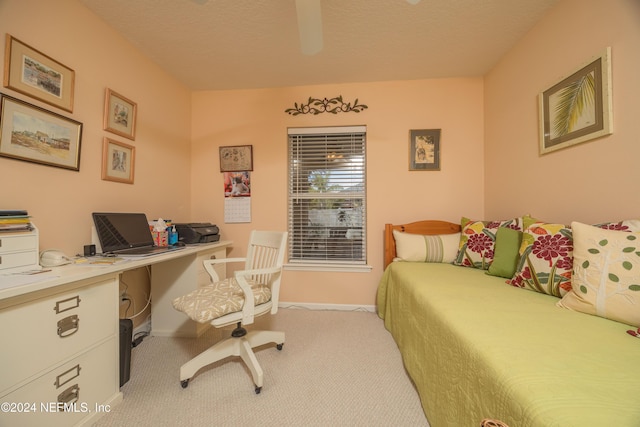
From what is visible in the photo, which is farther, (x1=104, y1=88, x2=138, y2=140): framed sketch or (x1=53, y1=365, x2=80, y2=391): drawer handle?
(x1=104, y1=88, x2=138, y2=140): framed sketch

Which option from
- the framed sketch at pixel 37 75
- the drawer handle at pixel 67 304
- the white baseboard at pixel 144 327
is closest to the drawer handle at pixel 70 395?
the drawer handle at pixel 67 304

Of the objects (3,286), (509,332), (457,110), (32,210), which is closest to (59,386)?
(3,286)

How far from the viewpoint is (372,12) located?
167 cm

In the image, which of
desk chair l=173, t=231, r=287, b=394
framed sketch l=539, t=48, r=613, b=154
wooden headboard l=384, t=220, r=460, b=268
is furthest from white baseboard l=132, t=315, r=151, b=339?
framed sketch l=539, t=48, r=613, b=154

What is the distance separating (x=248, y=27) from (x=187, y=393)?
8.27 feet

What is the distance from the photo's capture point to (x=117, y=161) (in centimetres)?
187

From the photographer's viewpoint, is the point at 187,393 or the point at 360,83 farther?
the point at 360,83

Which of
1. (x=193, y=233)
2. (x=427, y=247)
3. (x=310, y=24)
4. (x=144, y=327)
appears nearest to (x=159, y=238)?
(x=193, y=233)

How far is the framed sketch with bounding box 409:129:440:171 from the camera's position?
250 centimetres

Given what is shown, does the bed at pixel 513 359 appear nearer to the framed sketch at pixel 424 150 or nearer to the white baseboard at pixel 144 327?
the framed sketch at pixel 424 150

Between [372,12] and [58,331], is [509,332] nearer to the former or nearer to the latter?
[58,331]

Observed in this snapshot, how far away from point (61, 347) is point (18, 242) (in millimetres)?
535

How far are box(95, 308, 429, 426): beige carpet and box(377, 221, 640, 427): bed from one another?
0.64ft

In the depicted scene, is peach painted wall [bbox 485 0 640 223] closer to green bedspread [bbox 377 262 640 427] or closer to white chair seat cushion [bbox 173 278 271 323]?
green bedspread [bbox 377 262 640 427]
